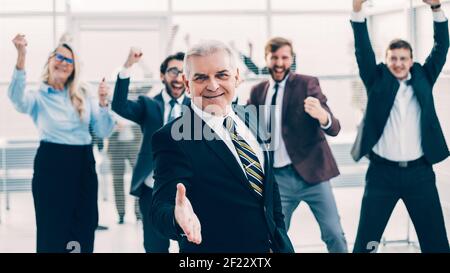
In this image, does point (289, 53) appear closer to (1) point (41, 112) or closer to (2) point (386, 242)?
(1) point (41, 112)

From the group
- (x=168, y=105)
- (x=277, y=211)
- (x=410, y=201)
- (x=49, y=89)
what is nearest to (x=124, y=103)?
(x=168, y=105)

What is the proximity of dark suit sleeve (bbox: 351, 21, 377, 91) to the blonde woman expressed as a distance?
1527 millimetres

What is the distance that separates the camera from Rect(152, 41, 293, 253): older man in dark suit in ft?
7.29

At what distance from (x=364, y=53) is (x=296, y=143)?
0.69m

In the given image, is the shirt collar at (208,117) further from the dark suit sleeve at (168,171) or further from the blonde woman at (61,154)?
the blonde woman at (61,154)

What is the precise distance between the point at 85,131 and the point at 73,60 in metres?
0.41

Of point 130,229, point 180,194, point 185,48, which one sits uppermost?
point 185,48

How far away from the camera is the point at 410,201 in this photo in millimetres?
4184

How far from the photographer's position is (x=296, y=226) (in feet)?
20.5

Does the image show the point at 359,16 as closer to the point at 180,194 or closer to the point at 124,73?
the point at 124,73

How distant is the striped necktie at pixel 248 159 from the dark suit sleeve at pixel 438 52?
221 centimetres

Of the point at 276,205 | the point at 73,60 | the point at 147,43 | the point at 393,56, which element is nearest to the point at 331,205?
the point at 393,56

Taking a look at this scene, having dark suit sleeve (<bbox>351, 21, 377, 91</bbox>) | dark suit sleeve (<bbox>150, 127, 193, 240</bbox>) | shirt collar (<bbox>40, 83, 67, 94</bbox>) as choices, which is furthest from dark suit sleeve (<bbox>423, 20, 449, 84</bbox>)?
dark suit sleeve (<bbox>150, 127, 193, 240</bbox>)

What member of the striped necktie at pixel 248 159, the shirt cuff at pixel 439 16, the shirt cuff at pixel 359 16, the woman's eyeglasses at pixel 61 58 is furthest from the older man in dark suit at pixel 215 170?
the woman's eyeglasses at pixel 61 58
